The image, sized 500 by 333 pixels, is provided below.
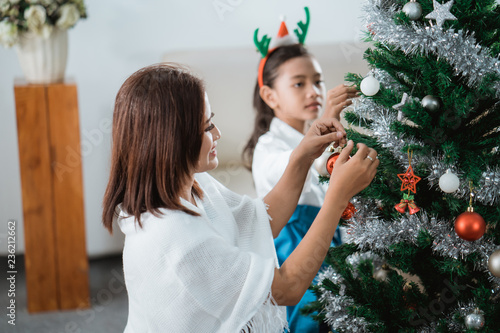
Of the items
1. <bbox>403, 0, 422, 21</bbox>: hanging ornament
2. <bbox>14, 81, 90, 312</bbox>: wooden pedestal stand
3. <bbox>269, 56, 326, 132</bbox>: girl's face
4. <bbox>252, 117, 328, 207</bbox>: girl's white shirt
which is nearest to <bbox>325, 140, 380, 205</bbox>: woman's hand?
<bbox>403, 0, 422, 21</bbox>: hanging ornament

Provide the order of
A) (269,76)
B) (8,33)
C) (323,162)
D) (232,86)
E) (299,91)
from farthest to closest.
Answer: (232,86) → (8,33) → (269,76) → (299,91) → (323,162)

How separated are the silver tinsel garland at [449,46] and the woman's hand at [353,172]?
7.1 inches

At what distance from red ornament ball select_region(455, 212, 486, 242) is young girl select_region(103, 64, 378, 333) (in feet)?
0.51

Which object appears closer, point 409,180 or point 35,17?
point 409,180

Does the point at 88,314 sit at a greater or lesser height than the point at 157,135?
lesser

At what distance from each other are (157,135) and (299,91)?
2.94 ft

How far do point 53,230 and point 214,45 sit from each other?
3.53 ft

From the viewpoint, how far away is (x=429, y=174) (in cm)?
92

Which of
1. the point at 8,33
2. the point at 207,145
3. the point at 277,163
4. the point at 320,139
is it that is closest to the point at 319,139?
the point at 320,139

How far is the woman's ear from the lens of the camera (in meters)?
1.80

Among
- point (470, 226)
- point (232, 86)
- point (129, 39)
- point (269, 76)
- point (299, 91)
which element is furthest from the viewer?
point (129, 39)

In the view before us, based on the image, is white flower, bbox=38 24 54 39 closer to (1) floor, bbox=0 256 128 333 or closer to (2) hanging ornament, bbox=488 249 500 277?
(1) floor, bbox=0 256 128 333

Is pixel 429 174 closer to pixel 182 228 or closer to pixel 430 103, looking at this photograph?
pixel 430 103

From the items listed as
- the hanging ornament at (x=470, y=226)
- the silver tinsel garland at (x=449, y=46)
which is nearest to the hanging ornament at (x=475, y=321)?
the hanging ornament at (x=470, y=226)
